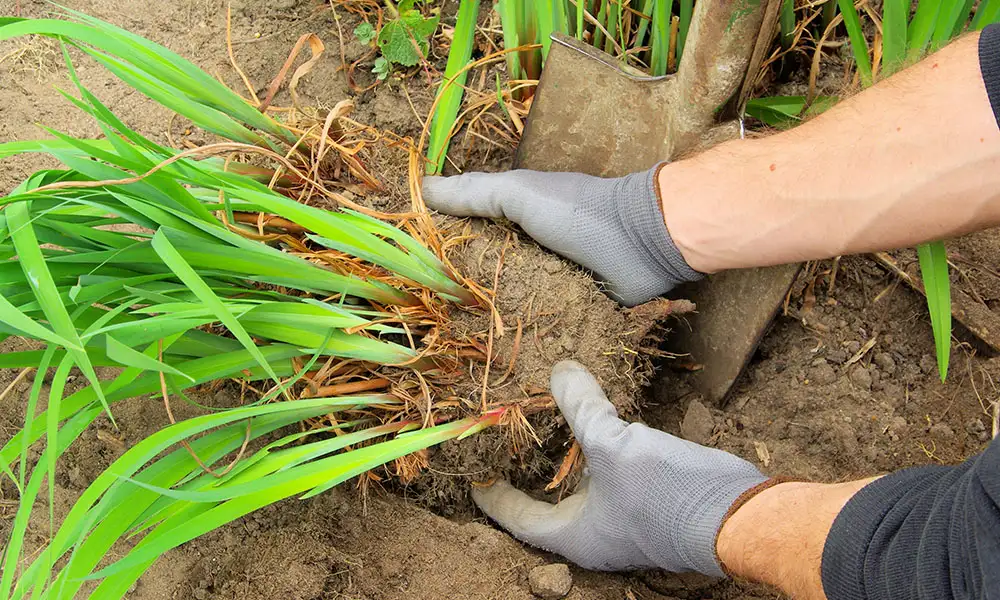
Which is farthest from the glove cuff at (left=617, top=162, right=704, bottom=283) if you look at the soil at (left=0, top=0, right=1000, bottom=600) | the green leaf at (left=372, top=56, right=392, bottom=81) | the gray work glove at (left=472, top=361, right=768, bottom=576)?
the green leaf at (left=372, top=56, right=392, bottom=81)

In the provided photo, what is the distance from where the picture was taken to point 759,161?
1168 mm

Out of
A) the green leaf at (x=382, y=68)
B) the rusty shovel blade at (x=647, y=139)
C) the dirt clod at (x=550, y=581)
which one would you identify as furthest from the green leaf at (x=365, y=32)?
the dirt clod at (x=550, y=581)

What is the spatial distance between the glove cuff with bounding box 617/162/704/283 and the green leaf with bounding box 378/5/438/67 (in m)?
0.53

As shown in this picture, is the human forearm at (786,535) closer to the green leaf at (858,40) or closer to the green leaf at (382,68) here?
the green leaf at (858,40)

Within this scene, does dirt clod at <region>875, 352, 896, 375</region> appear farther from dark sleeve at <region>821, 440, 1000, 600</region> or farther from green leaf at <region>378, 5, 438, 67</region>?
green leaf at <region>378, 5, 438, 67</region>

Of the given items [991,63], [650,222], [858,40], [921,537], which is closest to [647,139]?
[650,222]

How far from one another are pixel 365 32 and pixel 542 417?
2.94ft

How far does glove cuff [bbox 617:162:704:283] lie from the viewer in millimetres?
1219

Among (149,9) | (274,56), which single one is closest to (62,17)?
(149,9)

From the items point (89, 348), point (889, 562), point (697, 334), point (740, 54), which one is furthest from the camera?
point (697, 334)

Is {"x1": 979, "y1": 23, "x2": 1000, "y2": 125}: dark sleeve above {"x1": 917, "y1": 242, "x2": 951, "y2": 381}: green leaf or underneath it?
above

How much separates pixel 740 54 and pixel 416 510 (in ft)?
3.20

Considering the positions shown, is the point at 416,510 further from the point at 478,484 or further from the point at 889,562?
the point at 889,562

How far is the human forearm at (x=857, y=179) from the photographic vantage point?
0.98 meters
